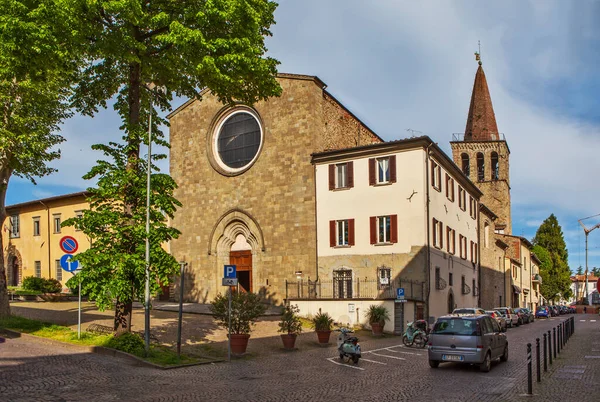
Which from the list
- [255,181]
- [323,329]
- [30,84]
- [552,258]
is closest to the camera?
[30,84]

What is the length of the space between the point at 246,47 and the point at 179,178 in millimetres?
23133

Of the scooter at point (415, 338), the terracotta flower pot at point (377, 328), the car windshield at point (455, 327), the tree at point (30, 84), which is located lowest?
the terracotta flower pot at point (377, 328)

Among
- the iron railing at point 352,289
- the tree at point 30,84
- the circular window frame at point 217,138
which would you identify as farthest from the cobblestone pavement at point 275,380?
the circular window frame at point 217,138

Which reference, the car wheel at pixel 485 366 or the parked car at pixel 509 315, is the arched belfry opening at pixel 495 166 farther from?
the car wheel at pixel 485 366

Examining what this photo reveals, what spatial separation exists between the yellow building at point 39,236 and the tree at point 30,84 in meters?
18.7

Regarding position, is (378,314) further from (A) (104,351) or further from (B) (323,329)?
(A) (104,351)

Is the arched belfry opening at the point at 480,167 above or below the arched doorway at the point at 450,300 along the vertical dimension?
above

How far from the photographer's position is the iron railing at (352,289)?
29.8 meters

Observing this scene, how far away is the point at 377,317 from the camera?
26188 millimetres

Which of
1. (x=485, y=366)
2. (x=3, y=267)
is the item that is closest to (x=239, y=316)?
(x=485, y=366)

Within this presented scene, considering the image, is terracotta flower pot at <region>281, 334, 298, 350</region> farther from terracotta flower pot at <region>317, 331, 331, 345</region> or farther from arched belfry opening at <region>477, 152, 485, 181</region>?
arched belfry opening at <region>477, 152, 485, 181</region>

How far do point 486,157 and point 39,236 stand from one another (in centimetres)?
4974

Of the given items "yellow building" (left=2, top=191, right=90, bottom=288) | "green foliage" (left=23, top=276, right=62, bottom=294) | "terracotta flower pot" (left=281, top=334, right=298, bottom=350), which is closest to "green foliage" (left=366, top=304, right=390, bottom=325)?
"terracotta flower pot" (left=281, top=334, right=298, bottom=350)

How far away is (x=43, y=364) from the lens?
44.2ft
